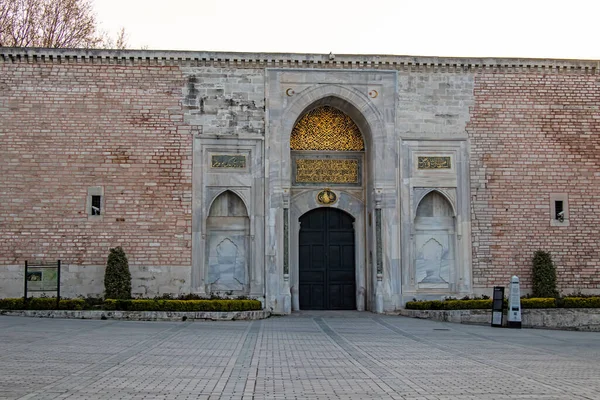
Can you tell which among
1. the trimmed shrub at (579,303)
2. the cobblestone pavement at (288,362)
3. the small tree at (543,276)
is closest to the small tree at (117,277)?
the cobblestone pavement at (288,362)

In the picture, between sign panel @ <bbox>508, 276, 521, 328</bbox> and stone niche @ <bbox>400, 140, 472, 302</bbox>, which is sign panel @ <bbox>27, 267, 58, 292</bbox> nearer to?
stone niche @ <bbox>400, 140, 472, 302</bbox>

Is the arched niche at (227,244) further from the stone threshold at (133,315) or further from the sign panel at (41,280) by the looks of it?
the sign panel at (41,280)

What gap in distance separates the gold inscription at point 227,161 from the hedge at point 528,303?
5.53 metres

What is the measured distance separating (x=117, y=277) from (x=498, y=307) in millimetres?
8432

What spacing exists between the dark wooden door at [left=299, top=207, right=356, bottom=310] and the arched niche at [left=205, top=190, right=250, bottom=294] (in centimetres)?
162

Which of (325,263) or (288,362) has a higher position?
(325,263)

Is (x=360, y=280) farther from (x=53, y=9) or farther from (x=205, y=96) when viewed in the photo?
(x=53, y=9)

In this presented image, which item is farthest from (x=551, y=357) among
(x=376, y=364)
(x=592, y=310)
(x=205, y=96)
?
(x=205, y=96)

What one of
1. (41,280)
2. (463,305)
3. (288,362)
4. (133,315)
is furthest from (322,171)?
(288,362)

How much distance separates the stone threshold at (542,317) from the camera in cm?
1595

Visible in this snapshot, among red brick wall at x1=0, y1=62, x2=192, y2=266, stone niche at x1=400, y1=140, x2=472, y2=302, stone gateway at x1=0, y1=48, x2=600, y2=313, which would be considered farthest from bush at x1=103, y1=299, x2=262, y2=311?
stone niche at x1=400, y1=140, x2=472, y2=302

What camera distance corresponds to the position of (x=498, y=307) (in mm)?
15000

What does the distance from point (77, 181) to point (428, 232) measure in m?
8.68

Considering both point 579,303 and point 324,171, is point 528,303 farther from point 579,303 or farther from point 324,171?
point 324,171
